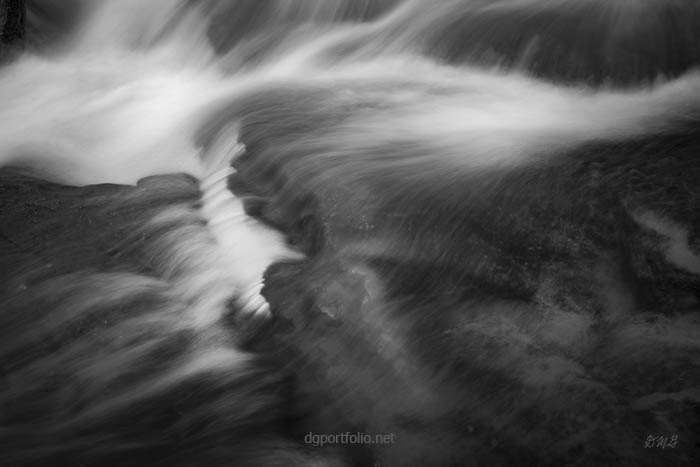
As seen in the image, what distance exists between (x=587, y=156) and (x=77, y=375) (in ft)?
8.29

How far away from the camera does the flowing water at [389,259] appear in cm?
274

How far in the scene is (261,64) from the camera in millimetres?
5797

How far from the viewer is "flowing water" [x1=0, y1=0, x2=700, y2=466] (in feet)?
9.00

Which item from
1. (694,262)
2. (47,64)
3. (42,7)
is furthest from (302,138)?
(42,7)

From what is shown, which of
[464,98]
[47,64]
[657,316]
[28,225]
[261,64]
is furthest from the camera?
[47,64]

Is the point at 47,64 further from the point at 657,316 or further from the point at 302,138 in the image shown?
the point at 657,316
